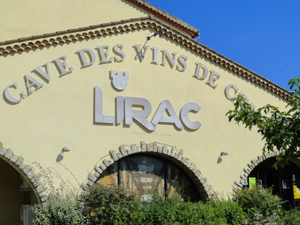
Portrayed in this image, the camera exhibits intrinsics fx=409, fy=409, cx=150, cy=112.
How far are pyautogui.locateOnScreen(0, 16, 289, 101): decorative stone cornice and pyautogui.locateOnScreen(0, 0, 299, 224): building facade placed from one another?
0.04 metres

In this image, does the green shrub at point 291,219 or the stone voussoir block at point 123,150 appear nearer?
the stone voussoir block at point 123,150

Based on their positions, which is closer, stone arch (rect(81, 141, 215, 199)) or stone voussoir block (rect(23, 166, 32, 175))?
stone voussoir block (rect(23, 166, 32, 175))

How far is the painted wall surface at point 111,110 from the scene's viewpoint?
41.0ft

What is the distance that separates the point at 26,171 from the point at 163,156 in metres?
5.20

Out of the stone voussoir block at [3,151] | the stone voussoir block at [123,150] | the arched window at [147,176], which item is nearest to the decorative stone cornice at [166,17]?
the arched window at [147,176]

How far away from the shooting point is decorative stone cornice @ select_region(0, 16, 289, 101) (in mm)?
12656

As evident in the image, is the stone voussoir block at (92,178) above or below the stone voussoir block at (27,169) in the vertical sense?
below

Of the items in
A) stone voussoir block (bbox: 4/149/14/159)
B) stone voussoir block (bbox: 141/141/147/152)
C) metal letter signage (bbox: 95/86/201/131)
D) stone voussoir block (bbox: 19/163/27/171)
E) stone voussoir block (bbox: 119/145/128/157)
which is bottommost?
stone voussoir block (bbox: 19/163/27/171)

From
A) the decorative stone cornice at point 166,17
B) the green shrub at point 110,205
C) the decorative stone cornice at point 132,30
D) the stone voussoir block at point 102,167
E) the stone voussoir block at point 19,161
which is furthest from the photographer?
the decorative stone cornice at point 166,17

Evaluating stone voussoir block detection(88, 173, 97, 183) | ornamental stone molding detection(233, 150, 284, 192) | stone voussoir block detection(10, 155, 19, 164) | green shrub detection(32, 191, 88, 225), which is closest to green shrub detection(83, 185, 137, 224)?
green shrub detection(32, 191, 88, 225)

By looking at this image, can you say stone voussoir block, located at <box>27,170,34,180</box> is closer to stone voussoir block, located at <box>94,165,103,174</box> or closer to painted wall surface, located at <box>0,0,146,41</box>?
stone voussoir block, located at <box>94,165,103,174</box>

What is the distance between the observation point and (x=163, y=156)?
1523cm

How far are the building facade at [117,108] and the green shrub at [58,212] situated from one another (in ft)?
1.66

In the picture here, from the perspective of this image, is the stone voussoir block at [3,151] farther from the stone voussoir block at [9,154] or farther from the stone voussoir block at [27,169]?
the stone voussoir block at [27,169]
